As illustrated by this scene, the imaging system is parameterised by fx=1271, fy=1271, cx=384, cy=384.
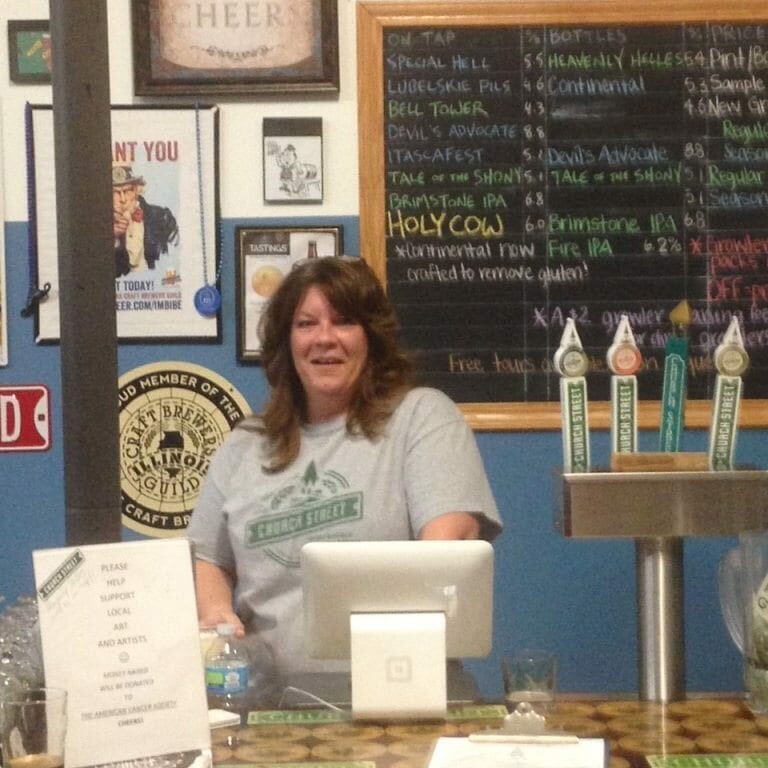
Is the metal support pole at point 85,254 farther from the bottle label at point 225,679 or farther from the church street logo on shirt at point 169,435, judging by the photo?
the church street logo on shirt at point 169,435

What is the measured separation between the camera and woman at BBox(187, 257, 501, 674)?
2.47m

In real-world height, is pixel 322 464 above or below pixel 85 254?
below

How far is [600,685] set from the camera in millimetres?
3102

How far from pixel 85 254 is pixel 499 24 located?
1.86 m

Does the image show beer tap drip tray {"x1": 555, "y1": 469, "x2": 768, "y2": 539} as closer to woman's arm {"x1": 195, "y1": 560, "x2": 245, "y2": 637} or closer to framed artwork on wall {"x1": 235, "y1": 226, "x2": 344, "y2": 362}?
woman's arm {"x1": 195, "y1": 560, "x2": 245, "y2": 637}

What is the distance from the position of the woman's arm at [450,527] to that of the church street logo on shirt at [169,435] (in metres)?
0.86

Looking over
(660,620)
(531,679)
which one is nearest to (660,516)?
(660,620)

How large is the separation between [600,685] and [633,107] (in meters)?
1.41

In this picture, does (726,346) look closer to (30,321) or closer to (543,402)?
(543,402)

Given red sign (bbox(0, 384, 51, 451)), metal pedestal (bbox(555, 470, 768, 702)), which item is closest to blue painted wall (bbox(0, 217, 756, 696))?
red sign (bbox(0, 384, 51, 451))

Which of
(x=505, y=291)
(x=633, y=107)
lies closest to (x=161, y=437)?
(x=505, y=291)

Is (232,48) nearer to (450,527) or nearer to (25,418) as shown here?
(25,418)

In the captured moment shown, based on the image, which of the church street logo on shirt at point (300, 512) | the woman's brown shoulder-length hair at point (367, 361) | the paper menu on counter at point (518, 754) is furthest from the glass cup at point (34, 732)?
the woman's brown shoulder-length hair at point (367, 361)

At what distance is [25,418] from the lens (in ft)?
10.3
